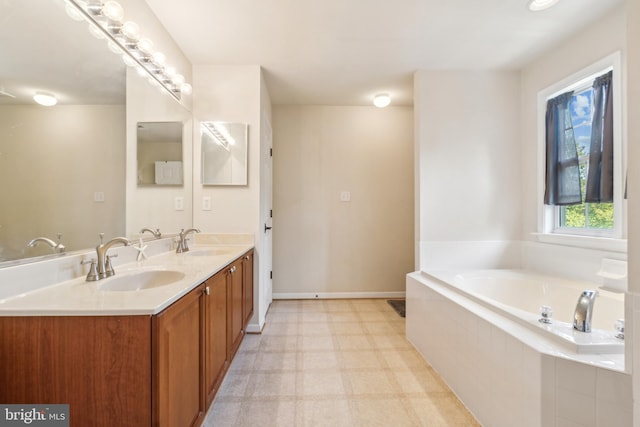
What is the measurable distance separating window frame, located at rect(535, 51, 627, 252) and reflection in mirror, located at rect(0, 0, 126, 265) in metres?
2.93

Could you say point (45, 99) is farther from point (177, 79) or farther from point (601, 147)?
point (601, 147)

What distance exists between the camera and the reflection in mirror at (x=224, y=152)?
2.39 m

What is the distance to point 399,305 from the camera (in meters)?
3.12

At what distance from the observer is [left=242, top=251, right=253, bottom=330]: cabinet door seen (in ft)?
6.66

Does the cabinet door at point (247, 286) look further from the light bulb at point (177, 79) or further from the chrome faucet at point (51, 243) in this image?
the light bulb at point (177, 79)

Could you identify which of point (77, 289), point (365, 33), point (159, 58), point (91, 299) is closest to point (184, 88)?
point (159, 58)

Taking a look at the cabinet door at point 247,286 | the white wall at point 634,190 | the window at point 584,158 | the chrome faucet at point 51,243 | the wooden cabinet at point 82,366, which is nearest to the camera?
the white wall at point 634,190

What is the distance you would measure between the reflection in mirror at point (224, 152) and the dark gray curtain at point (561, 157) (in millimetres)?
2496

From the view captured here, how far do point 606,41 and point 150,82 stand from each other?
2.98 metres

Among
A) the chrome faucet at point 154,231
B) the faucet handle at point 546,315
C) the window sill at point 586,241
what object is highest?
the chrome faucet at point 154,231

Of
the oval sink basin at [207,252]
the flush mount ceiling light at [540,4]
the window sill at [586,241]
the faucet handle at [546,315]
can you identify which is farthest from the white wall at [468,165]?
the oval sink basin at [207,252]

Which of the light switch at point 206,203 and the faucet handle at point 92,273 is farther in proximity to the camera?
the light switch at point 206,203

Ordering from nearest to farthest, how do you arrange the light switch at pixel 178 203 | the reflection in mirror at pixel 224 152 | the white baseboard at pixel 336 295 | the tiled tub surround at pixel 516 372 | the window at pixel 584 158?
the tiled tub surround at pixel 516 372 → the window at pixel 584 158 → the light switch at pixel 178 203 → the reflection in mirror at pixel 224 152 → the white baseboard at pixel 336 295

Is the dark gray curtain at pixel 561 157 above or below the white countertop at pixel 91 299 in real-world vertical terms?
above
